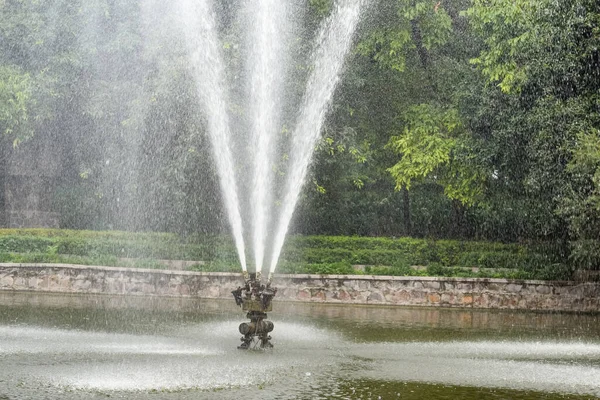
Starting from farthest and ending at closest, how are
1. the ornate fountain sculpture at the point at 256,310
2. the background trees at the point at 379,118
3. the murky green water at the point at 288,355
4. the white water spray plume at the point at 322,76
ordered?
the white water spray plume at the point at 322,76
the background trees at the point at 379,118
the ornate fountain sculpture at the point at 256,310
the murky green water at the point at 288,355

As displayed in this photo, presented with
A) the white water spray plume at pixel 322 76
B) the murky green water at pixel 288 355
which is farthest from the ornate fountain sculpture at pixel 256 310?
the white water spray plume at pixel 322 76

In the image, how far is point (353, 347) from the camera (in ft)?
50.7

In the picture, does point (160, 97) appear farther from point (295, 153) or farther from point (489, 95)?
point (489, 95)

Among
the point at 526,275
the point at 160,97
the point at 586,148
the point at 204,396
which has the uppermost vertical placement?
the point at 160,97

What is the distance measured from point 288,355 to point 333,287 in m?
11.7

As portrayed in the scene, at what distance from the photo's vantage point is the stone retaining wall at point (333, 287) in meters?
25.2

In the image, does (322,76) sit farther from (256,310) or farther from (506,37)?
(256,310)

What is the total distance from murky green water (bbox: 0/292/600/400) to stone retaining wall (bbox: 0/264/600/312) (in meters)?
2.74

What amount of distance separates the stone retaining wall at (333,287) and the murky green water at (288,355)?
8.98 ft

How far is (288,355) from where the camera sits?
552 inches

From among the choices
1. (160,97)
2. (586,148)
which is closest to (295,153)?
(160,97)

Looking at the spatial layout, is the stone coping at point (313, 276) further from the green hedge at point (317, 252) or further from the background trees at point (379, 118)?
A: the background trees at point (379, 118)

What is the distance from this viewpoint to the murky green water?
11.1 meters

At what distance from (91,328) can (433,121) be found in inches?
776
